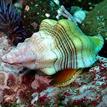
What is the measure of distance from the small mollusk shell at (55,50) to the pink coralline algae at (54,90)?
150 millimetres

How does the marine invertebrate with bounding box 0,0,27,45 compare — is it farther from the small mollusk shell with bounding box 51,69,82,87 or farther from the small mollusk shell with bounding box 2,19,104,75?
the small mollusk shell with bounding box 51,69,82,87

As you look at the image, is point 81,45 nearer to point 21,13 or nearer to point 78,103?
point 78,103

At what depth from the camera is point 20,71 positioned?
3.72 meters

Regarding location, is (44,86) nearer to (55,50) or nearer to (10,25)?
(55,50)

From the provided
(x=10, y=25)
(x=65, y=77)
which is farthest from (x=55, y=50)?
(x=10, y=25)

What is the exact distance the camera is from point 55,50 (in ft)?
11.3

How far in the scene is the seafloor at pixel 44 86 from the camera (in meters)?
3.28

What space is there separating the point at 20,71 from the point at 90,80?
2.68 feet

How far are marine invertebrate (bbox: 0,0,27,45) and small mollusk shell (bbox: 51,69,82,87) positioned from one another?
75cm

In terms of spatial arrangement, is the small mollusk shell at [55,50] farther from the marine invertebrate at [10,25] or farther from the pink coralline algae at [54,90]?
the marine invertebrate at [10,25]

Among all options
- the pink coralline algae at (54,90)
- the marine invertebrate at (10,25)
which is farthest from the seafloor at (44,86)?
the marine invertebrate at (10,25)

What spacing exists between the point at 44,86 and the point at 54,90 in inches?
6.5

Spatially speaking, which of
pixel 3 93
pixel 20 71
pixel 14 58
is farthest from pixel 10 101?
pixel 14 58

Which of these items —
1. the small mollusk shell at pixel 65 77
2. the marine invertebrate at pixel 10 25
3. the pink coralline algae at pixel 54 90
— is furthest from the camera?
the marine invertebrate at pixel 10 25
